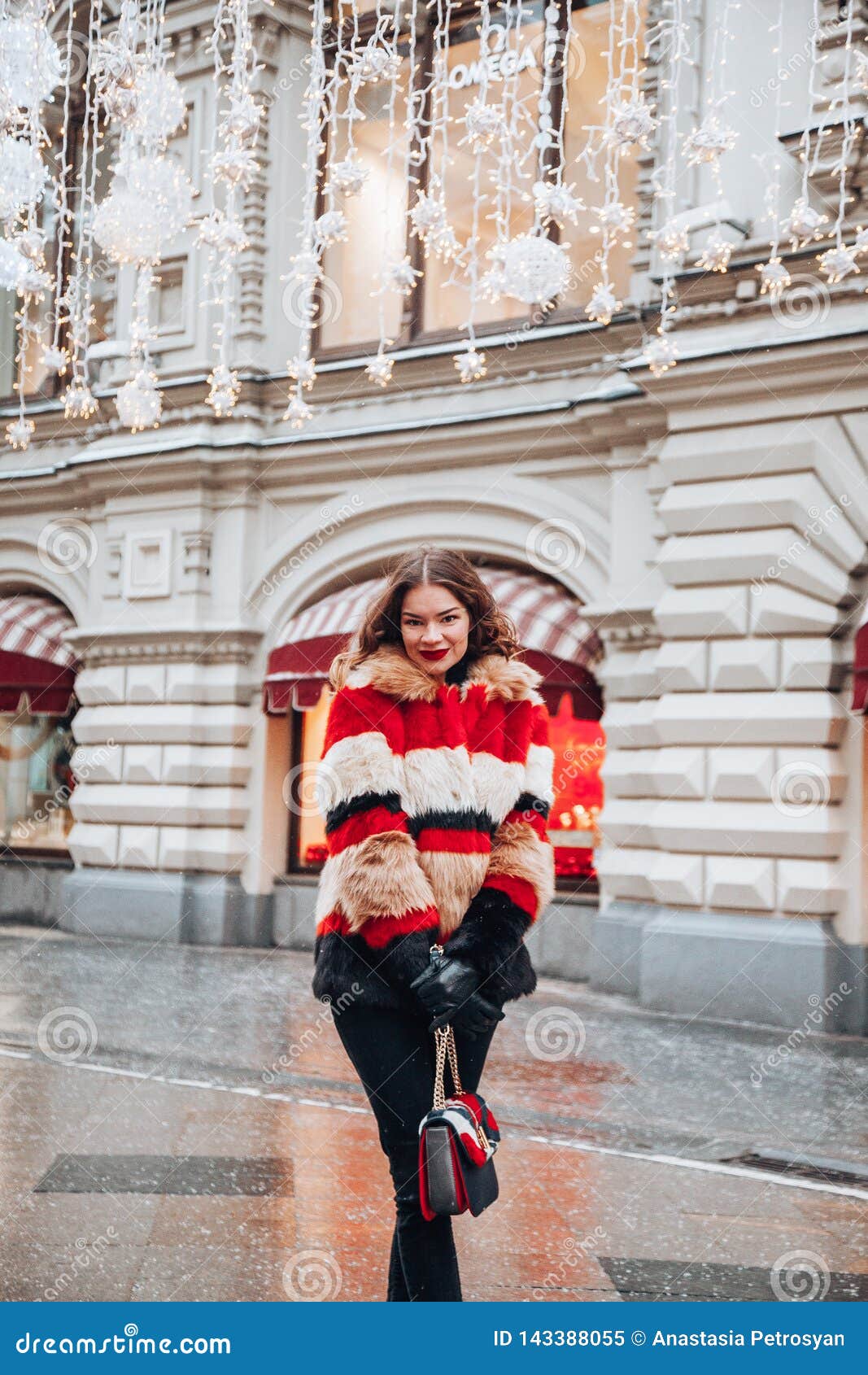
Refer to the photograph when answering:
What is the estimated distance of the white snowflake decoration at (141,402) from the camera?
40.7 ft

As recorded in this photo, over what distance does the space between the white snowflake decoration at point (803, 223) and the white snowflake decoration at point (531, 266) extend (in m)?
1.69

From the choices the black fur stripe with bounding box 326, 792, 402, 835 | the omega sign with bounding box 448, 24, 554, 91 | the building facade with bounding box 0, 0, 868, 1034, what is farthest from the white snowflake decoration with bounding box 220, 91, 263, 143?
the black fur stripe with bounding box 326, 792, 402, 835

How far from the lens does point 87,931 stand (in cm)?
1320

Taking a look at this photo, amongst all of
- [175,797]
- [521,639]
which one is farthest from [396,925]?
[175,797]

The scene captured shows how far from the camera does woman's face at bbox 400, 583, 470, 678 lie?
126 inches

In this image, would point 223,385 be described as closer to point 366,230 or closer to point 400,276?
point 400,276

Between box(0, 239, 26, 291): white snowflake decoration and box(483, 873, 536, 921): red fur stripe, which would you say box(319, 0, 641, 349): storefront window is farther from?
box(483, 873, 536, 921): red fur stripe

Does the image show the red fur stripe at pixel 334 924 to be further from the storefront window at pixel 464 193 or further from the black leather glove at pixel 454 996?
the storefront window at pixel 464 193

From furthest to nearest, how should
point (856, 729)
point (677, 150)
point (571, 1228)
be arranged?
1. point (677, 150)
2. point (856, 729)
3. point (571, 1228)

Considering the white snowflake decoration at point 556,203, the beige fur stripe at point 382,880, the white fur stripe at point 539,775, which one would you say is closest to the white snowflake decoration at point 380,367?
the white snowflake decoration at point 556,203
